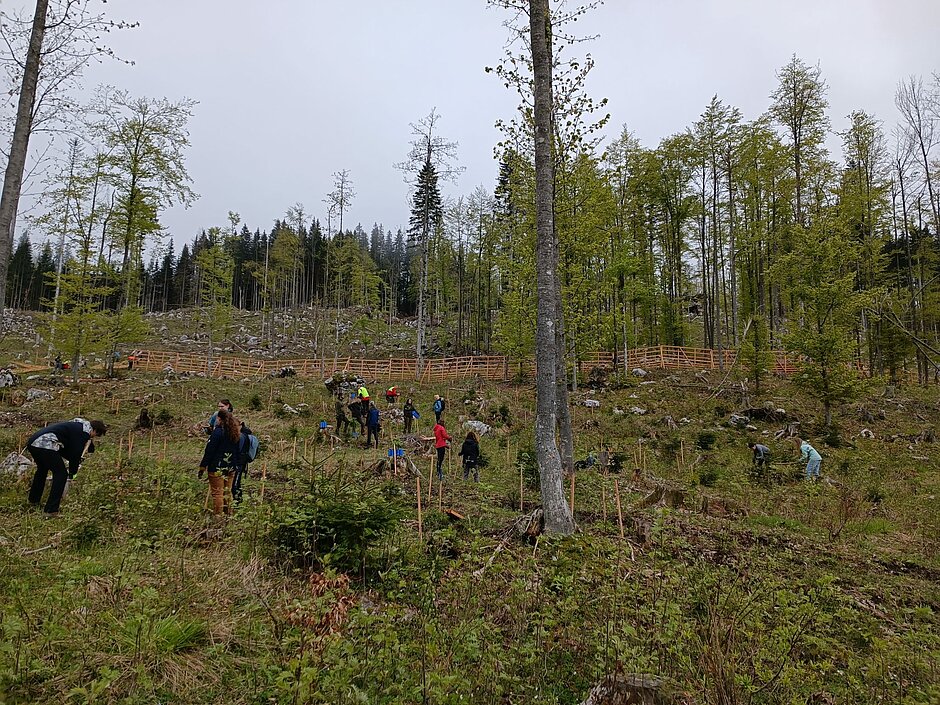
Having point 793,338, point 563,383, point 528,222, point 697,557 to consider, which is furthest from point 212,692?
point 793,338

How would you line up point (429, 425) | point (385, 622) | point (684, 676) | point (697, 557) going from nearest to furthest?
point (684, 676), point (385, 622), point (697, 557), point (429, 425)

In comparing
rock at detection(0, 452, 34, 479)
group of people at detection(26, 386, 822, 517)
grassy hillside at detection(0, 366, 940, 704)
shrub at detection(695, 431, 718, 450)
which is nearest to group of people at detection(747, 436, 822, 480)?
shrub at detection(695, 431, 718, 450)

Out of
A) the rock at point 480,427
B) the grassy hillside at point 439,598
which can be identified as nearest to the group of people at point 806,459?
the grassy hillside at point 439,598

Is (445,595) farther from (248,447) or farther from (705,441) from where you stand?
(705,441)

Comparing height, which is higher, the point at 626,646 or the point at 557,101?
the point at 557,101

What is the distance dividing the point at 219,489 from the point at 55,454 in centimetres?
213

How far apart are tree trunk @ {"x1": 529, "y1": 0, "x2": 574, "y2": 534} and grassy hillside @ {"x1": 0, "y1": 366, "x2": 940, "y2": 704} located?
1268mm

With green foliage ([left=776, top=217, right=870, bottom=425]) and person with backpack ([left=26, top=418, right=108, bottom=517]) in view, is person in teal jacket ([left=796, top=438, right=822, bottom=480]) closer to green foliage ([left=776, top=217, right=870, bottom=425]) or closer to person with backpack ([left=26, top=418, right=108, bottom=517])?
green foliage ([left=776, top=217, right=870, bottom=425])

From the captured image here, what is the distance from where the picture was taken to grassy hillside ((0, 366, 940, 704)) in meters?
3.05

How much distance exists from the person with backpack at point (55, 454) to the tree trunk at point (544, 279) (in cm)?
643

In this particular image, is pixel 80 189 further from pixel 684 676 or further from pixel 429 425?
pixel 684 676

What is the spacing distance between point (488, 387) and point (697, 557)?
732 inches

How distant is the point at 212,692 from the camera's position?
2.95 meters

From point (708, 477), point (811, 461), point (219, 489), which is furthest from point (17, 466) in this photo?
point (811, 461)
